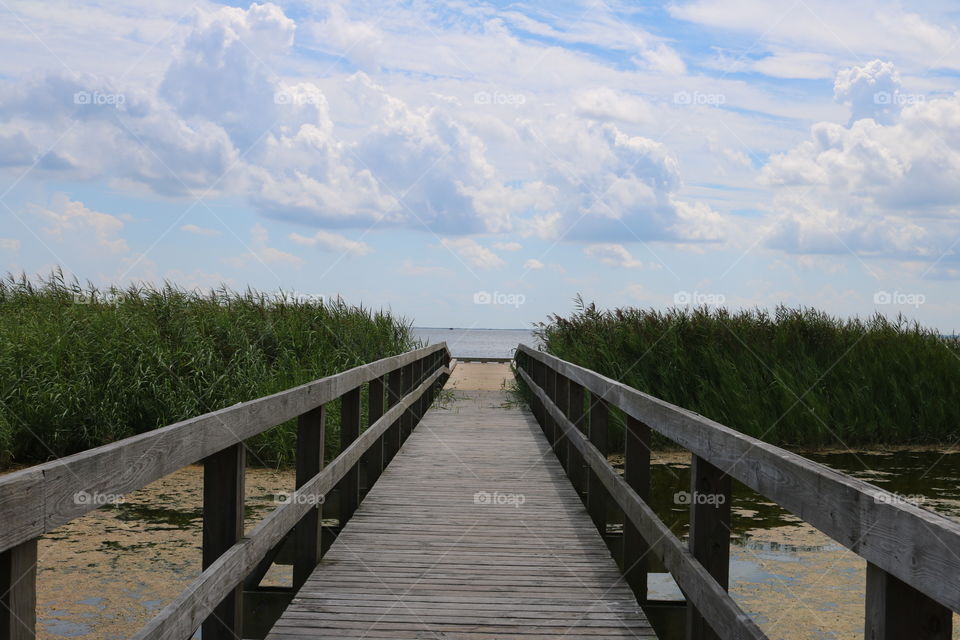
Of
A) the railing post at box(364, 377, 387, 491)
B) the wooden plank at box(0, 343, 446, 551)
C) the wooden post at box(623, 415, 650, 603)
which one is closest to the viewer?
the wooden plank at box(0, 343, 446, 551)

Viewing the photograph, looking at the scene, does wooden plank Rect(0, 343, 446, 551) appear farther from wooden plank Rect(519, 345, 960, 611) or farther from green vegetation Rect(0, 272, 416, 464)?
green vegetation Rect(0, 272, 416, 464)

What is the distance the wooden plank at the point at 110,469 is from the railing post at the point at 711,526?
1.63 metres

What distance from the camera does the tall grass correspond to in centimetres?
1149

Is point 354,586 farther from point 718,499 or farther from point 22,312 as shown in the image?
point 22,312

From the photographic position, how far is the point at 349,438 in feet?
17.8

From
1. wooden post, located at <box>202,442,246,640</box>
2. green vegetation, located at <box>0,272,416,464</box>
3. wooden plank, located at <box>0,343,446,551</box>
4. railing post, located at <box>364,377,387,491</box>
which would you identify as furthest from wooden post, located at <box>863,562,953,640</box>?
green vegetation, located at <box>0,272,416,464</box>

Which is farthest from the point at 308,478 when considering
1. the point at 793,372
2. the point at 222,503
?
the point at 793,372

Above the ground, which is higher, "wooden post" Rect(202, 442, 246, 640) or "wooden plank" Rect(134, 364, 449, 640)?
"wooden post" Rect(202, 442, 246, 640)

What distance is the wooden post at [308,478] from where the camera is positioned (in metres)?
4.30

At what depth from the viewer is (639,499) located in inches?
155

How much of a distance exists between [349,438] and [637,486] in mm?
1980

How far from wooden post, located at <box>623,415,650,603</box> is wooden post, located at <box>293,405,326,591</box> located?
1.58 meters

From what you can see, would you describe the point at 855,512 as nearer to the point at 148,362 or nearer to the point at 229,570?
the point at 229,570

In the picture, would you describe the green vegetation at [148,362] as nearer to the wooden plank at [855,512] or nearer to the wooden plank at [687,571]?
the wooden plank at [687,571]
